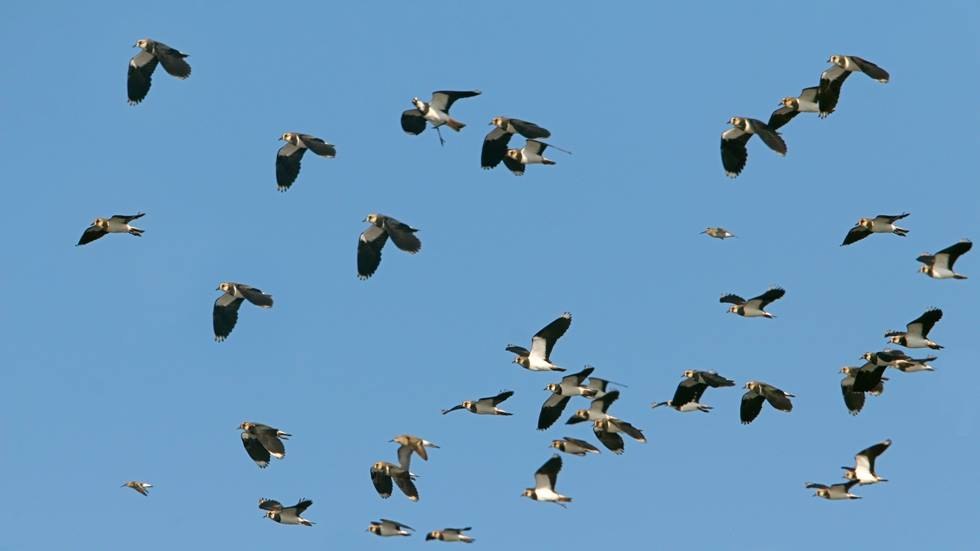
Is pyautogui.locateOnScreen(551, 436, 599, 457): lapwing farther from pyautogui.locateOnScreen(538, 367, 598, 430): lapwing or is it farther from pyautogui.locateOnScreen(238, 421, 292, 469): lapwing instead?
pyautogui.locateOnScreen(238, 421, 292, 469): lapwing

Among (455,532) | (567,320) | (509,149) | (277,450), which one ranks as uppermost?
(509,149)

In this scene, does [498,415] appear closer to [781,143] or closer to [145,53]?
[781,143]

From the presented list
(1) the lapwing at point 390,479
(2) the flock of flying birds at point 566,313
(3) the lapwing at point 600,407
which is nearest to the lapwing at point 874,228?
(2) the flock of flying birds at point 566,313

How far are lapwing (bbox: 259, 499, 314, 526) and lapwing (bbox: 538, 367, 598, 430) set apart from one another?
7642 mm

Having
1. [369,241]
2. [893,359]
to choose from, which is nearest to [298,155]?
[369,241]

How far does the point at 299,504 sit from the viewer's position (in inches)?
2339

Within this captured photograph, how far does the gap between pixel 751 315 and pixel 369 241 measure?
39.8ft

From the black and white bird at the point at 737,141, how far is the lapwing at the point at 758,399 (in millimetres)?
6486

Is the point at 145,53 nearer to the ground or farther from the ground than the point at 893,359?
farther from the ground

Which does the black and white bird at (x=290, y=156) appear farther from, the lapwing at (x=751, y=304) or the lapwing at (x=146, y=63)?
the lapwing at (x=751, y=304)

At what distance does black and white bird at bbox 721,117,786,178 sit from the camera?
58188 mm

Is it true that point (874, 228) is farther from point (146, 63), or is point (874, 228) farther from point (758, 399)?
point (146, 63)

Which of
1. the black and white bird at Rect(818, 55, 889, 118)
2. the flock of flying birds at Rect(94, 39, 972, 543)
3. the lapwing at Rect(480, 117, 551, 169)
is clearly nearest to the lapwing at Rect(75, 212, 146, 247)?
the flock of flying birds at Rect(94, 39, 972, 543)

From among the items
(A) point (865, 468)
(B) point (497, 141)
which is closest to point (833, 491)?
(A) point (865, 468)
